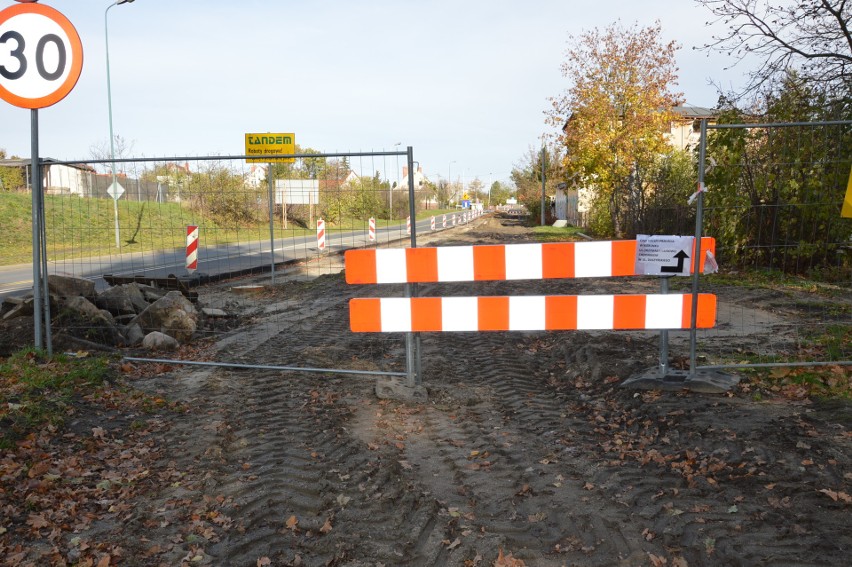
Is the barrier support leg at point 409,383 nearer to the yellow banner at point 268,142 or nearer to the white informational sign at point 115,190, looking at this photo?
the white informational sign at point 115,190

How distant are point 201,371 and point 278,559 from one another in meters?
4.03

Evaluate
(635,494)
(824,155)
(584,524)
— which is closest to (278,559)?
(584,524)

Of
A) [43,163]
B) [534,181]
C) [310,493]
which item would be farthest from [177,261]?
[534,181]

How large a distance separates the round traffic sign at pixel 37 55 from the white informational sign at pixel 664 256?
5601mm

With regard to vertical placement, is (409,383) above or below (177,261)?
below

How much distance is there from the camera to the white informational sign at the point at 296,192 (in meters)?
7.80

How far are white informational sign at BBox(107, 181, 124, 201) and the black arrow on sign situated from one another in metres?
6.14

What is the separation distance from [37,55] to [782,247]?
396 inches

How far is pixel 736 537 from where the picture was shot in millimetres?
3295

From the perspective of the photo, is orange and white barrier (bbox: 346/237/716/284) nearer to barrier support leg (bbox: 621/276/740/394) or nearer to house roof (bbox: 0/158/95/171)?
barrier support leg (bbox: 621/276/740/394)

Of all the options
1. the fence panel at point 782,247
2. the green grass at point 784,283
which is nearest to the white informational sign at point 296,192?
the fence panel at point 782,247

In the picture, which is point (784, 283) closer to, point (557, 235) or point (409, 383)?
point (409, 383)

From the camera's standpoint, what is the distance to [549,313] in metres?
5.54

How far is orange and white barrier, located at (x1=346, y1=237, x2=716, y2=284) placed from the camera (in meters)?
5.43
